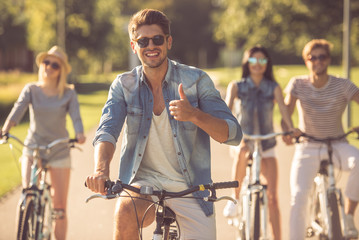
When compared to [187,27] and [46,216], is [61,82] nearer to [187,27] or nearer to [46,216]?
[46,216]

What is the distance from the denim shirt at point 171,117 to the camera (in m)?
3.42

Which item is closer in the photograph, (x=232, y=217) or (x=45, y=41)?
(x=232, y=217)

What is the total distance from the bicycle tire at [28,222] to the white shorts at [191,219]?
1842mm

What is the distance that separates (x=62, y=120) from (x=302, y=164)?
2.27m

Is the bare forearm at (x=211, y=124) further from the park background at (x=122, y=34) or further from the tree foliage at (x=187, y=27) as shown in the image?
the tree foliage at (x=187, y=27)

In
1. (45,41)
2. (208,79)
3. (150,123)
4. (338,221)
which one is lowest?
(338,221)

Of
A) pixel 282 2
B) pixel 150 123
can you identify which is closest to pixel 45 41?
pixel 282 2

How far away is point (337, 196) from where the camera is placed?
5.37 meters

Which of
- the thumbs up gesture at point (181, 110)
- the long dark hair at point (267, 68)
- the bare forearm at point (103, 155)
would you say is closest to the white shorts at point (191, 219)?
the bare forearm at point (103, 155)

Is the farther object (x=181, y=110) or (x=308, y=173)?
(x=308, y=173)

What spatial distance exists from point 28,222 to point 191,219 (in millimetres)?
2047

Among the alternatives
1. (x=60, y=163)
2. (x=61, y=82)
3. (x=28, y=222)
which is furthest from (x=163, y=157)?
(x=61, y=82)

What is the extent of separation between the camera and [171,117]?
11.3 ft

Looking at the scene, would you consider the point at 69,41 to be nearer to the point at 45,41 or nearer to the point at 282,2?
the point at 45,41
